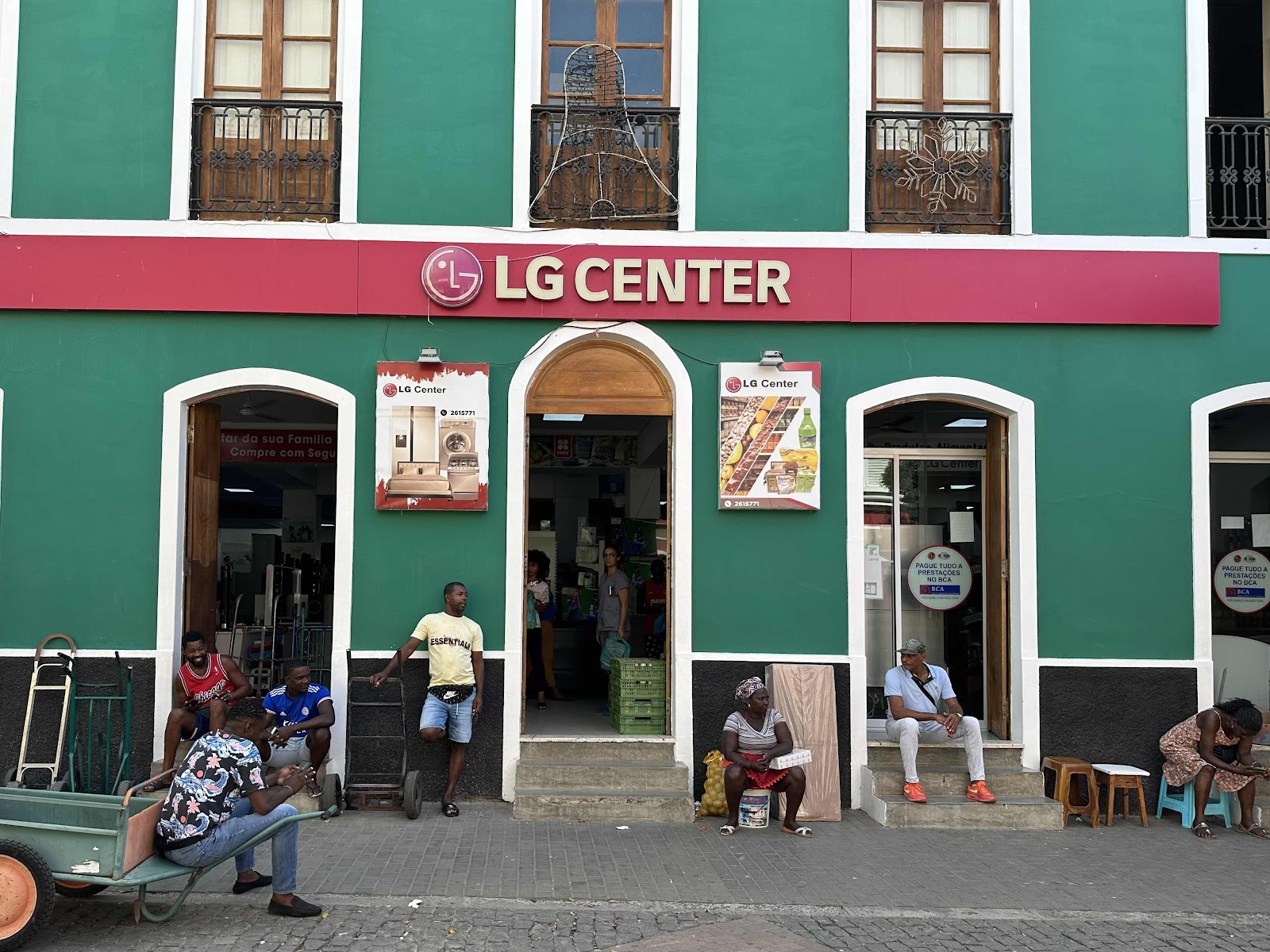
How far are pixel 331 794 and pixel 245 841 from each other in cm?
234

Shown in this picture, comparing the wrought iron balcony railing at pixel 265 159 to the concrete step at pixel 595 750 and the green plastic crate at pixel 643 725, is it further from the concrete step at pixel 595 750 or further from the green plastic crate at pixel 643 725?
the green plastic crate at pixel 643 725

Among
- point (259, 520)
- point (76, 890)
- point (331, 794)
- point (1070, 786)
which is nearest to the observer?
point (76, 890)

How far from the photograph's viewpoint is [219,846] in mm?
5977

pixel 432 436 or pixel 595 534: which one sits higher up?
pixel 432 436

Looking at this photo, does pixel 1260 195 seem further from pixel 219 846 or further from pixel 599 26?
pixel 219 846

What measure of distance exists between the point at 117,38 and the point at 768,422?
6.12m

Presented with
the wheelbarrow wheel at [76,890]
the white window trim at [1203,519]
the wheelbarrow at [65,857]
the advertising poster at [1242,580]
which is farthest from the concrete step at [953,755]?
the wheelbarrow wheel at [76,890]

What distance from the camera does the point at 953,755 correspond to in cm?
913

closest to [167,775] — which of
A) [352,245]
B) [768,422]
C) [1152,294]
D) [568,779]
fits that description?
[568,779]

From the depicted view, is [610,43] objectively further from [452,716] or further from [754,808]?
[754,808]

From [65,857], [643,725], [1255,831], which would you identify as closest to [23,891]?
[65,857]

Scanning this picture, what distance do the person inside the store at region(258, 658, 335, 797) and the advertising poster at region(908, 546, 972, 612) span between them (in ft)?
16.5

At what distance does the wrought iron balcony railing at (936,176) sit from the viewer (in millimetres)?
→ 9469

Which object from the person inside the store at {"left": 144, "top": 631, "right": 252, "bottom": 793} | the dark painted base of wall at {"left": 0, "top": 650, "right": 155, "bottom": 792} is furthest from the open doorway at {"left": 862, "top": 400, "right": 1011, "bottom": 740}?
the dark painted base of wall at {"left": 0, "top": 650, "right": 155, "bottom": 792}
